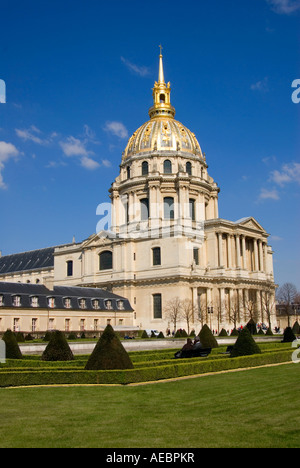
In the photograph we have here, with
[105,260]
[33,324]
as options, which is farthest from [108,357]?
[105,260]

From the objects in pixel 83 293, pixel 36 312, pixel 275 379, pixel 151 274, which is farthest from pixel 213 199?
pixel 275 379

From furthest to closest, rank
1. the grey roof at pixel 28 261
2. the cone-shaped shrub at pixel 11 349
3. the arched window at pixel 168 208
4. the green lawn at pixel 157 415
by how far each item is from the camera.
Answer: the grey roof at pixel 28 261
the arched window at pixel 168 208
the cone-shaped shrub at pixel 11 349
the green lawn at pixel 157 415

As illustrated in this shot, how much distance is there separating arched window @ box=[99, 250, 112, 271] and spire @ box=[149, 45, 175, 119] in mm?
28506

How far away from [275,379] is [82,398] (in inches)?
291

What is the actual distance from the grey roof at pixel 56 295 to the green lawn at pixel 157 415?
125ft

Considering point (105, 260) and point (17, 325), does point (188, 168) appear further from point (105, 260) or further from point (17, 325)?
point (17, 325)

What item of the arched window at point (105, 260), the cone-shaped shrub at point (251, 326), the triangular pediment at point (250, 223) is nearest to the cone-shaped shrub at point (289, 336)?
the cone-shaped shrub at point (251, 326)

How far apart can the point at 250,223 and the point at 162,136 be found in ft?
70.3

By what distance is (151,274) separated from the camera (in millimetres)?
74688

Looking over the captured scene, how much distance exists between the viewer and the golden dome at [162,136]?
86750mm

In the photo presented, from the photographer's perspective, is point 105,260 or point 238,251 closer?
point 238,251

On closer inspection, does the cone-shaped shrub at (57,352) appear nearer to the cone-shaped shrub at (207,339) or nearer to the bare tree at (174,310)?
the cone-shaped shrub at (207,339)

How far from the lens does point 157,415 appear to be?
1138 centimetres

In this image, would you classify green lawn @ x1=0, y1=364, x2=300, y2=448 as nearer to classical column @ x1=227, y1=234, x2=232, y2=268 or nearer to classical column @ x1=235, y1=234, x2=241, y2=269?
classical column @ x1=227, y1=234, x2=232, y2=268
